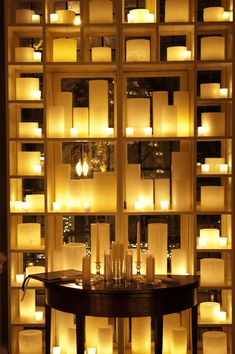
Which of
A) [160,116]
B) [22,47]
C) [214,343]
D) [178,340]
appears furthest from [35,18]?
[214,343]

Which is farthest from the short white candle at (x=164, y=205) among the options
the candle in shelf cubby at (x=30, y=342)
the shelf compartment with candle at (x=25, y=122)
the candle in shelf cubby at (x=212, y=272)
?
the candle in shelf cubby at (x=30, y=342)

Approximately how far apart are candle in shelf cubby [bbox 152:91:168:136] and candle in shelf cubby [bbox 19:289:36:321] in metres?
1.34

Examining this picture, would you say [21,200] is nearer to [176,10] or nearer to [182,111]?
[182,111]

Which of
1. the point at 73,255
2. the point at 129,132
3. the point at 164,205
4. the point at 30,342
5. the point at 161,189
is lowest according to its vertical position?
the point at 30,342

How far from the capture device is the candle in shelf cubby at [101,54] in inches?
156

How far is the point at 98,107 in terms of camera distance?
3.99 m

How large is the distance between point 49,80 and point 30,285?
1.39 meters

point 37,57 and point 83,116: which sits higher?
point 37,57

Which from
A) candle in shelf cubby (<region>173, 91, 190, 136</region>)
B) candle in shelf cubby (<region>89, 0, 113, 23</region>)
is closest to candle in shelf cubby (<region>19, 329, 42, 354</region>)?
candle in shelf cubby (<region>173, 91, 190, 136</region>)

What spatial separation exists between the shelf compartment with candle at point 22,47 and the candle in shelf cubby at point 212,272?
5.73ft

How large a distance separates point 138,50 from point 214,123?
2.27ft

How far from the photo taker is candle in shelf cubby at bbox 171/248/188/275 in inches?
154

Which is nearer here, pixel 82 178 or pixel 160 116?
pixel 160 116

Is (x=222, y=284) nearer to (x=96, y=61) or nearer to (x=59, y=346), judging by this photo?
(x=59, y=346)
